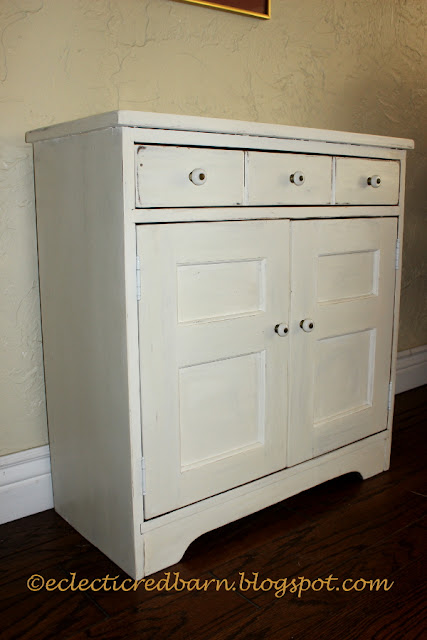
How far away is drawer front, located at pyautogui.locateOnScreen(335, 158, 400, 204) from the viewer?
1.48m

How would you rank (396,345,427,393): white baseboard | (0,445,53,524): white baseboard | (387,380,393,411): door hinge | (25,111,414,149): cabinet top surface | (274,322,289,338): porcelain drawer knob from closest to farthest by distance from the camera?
(25,111,414,149): cabinet top surface, (274,322,289,338): porcelain drawer knob, (0,445,53,524): white baseboard, (387,380,393,411): door hinge, (396,345,427,393): white baseboard

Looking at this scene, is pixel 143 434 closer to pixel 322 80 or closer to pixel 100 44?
pixel 100 44

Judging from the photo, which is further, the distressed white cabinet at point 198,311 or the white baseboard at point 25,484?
the white baseboard at point 25,484

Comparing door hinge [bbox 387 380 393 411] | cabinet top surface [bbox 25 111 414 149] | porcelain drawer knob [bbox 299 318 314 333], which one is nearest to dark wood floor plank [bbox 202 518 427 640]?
door hinge [bbox 387 380 393 411]

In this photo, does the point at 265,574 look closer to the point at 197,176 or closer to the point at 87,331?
the point at 87,331

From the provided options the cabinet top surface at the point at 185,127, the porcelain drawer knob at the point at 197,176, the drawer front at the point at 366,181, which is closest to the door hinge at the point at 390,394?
the drawer front at the point at 366,181

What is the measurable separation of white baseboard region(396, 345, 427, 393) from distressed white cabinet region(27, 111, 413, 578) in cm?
93

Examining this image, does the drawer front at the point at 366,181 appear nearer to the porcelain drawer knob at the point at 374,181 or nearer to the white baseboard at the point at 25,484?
the porcelain drawer knob at the point at 374,181

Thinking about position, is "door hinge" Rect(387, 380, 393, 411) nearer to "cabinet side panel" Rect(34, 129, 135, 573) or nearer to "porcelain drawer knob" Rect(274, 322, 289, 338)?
"porcelain drawer knob" Rect(274, 322, 289, 338)

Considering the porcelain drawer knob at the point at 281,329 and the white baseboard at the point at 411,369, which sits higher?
the porcelain drawer knob at the point at 281,329

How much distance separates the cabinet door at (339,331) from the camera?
1.45 meters

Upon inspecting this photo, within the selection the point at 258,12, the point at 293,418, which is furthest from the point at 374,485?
the point at 258,12

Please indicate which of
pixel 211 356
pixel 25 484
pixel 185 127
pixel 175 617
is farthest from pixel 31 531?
pixel 185 127

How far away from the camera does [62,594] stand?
3.99 feet
